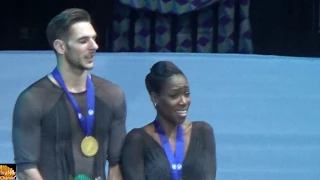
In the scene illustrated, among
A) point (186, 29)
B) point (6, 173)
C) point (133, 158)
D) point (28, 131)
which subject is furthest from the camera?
point (186, 29)

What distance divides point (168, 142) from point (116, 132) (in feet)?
0.74

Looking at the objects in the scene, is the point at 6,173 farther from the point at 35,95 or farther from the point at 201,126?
the point at 201,126

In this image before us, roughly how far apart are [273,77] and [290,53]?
1.58m

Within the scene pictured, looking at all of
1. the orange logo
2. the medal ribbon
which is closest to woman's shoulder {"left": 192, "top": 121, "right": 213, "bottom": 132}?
the medal ribbon

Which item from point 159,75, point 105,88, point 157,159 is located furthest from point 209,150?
point 105,88

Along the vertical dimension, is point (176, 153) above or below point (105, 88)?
below

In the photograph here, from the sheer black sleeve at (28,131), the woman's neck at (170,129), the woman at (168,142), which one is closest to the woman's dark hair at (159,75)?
the woman at (168,142)

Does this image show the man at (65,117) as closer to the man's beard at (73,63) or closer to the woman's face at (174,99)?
the man's beard at (73,63)

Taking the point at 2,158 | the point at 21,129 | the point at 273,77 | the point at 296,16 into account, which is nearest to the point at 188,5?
the point at 296,16

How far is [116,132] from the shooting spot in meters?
3.66

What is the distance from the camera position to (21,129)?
3.53 meters

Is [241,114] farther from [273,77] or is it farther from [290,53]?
[290,53]

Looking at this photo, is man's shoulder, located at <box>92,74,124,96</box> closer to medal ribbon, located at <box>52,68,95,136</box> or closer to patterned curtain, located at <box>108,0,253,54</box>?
medal ribbon, located at <box>52,68,95,136</box>

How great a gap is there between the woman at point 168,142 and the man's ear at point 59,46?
0.39 meters
